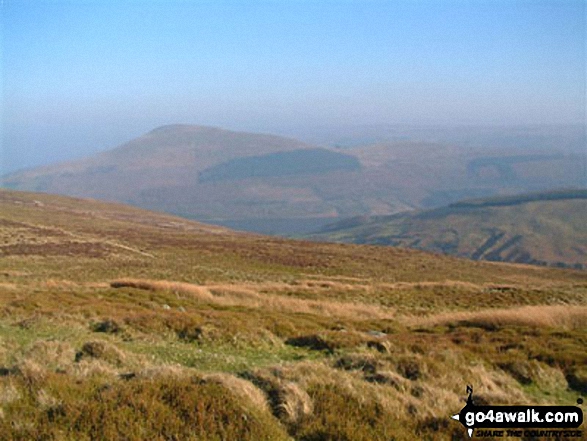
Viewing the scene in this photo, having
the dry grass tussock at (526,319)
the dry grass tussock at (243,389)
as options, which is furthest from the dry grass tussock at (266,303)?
the dry grass tussock at (243,389)

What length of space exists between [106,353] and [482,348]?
9.48 m

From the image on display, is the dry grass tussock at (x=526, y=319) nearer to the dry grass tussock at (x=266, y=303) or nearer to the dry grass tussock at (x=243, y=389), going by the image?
the dry grass tussock at (x=266, y=303)

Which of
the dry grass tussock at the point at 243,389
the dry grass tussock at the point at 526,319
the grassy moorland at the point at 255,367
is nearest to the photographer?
the grassy moorland at the point at 255,367

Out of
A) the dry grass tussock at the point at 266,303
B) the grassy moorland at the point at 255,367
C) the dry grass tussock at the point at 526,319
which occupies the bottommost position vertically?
the dry grass tussock at the point at 266,303

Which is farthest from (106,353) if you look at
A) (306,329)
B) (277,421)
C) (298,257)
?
(298,257)

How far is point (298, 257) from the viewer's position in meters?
61.6

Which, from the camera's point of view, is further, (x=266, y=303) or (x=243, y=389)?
(x=266, y=303)

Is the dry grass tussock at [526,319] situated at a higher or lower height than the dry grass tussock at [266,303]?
higher

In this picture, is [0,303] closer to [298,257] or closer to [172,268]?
[172,268]

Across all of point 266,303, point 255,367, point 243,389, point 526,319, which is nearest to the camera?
point 243,389

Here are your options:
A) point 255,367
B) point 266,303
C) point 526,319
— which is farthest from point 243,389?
point 266,303

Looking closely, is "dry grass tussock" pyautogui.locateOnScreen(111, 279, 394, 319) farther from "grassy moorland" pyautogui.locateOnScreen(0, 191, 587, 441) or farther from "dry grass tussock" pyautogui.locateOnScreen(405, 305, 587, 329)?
"dry grass tussock" pyautogui.locateOnScreen(405, 305, 587, 329)

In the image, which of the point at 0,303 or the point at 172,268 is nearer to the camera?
the point at 0,303

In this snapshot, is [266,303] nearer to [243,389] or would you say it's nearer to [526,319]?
[526,319]
